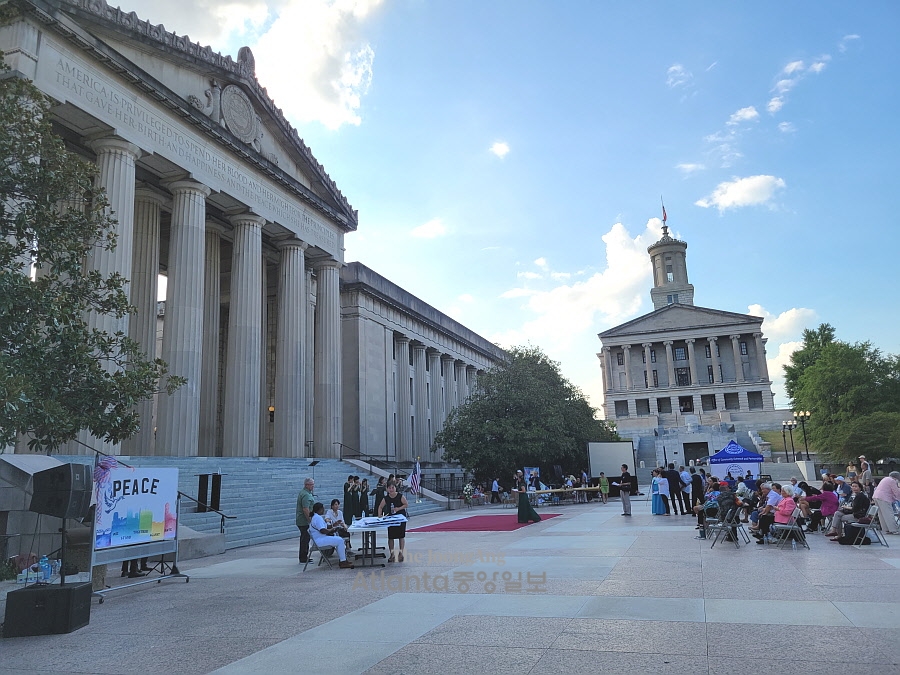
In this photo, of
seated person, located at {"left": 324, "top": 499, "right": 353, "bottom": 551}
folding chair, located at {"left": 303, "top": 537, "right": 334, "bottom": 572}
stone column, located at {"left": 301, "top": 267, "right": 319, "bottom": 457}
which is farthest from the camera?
stone column, located at {"left": 301, "top": 267, "right": 319, "bottom": 457}

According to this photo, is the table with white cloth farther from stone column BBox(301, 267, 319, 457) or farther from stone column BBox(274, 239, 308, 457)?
stone column BBox(301, 267, 319, 457)

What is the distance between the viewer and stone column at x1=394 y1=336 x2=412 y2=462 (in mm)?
47000

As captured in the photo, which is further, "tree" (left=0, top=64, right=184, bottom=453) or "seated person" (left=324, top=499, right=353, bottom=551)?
"seated person" (left=324, top=499, right=353, bottom=551)

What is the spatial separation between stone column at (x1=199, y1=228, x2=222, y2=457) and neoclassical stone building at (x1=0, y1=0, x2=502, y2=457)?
0.07 m

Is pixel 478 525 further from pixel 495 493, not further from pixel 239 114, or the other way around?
pixel 239 114

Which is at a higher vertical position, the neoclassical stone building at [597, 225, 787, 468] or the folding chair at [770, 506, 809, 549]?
the neoclassical stone building at [597, 225, 787, 468]

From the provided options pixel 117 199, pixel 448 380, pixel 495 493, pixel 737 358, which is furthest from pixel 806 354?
pixel 117 199

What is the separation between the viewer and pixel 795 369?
77.6 meters

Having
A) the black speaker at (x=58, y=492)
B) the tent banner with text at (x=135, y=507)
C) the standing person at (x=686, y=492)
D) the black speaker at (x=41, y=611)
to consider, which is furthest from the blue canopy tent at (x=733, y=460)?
the black speaker at (x=41, y=611)

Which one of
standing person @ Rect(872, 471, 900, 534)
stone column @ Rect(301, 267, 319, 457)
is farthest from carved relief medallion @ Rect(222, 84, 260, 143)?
standing person @ Rect(872, 471, 900, 534)

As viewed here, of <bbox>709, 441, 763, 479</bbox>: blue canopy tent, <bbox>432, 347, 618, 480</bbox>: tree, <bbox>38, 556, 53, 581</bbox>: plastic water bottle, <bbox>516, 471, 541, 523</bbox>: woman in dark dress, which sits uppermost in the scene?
<bbox>432, 347, 618, 480</bbox>: tree

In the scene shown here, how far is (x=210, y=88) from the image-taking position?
91.1 ft

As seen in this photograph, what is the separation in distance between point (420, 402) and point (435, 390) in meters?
3.14

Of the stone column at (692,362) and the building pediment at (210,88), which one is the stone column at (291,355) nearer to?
the building pediment at (210,88)
